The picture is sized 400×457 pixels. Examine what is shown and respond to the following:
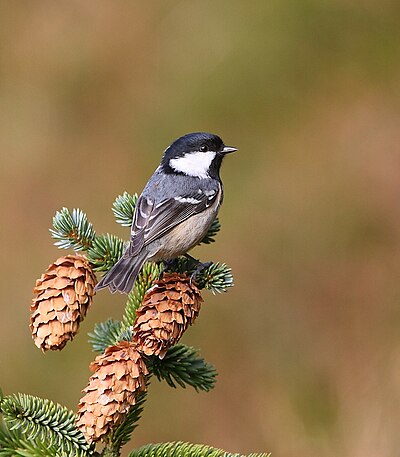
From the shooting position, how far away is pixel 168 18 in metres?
5.25

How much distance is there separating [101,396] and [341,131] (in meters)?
3.60

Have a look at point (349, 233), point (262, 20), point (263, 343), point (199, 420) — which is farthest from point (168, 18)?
point (199, 420)

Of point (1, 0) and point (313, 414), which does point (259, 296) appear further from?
point (1, 0)

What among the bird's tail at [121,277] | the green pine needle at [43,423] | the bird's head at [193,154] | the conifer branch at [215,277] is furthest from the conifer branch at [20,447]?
the bird's head at [193,154]

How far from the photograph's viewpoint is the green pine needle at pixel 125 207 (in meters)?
2.44

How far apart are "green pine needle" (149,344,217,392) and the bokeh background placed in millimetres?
1582

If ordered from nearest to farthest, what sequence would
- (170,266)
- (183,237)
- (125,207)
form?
(170,266), (125,207), (183,237)

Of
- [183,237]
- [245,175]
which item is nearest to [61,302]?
[183,237]

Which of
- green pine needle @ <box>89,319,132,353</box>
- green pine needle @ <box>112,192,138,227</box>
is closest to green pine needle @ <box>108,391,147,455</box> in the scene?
green pine needle @ <box>89,319,132,353</box>

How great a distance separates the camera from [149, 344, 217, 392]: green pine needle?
189 cm

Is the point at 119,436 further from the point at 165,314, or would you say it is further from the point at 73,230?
the point at 73,230

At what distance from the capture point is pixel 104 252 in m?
2.13

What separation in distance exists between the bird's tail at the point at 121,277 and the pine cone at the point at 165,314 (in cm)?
17

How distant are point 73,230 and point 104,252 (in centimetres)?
12
